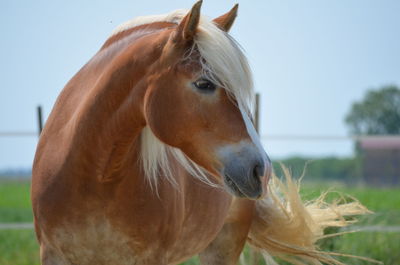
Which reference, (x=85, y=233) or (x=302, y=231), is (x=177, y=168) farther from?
(x=302, y=231)

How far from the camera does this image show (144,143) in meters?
2.85

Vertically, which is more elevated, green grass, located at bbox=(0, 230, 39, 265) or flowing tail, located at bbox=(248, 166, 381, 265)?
flowing tail, located at bbox=(248, 166, 381, 265)

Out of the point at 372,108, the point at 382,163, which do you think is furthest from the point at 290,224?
the point at 372,108

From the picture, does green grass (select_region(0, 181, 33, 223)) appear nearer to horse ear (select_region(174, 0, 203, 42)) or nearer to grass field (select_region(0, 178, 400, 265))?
grass field (select_region(0, 178, 400, 265))

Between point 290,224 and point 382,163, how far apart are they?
8975 millimetres

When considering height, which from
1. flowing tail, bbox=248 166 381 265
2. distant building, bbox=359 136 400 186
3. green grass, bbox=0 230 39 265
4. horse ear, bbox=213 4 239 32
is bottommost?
distant building, bbox=359 136 400 186

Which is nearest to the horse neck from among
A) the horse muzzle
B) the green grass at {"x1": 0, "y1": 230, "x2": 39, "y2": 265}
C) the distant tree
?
the horse muzzle

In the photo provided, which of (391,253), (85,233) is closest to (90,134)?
(85,233)

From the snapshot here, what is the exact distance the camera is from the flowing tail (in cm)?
416

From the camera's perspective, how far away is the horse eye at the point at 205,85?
2369mm

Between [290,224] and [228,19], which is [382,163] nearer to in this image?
[290,224]

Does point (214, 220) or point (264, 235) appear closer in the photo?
point (214, 220)

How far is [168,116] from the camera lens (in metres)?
2.45

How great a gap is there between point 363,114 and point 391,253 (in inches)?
1126
